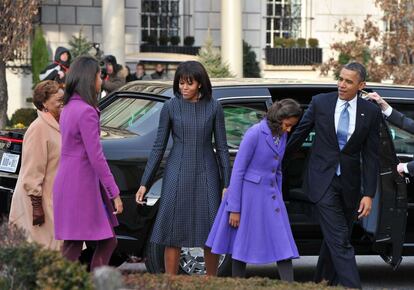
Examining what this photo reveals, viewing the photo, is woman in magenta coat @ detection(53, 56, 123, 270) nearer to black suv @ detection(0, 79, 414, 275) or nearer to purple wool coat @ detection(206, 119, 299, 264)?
purple wool coat @ detection(206, 119, 299, 264)

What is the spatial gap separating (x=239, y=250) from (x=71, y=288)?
325 cm

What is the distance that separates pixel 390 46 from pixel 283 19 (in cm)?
745

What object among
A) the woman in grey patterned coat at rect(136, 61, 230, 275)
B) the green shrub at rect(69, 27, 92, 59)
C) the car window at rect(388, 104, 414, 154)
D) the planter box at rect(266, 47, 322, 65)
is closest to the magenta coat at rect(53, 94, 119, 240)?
the woman in grey patterned coat at rect(136, 61, 230, 275)

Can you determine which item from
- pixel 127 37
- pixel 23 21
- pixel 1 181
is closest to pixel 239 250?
pixel 1 181

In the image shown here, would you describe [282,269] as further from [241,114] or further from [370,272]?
[370,272]

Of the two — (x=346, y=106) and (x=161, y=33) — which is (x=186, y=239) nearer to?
(x=346, y=106)

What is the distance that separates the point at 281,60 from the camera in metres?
28.4

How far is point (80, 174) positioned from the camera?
7516mm

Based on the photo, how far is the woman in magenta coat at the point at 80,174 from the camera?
7.47 meters

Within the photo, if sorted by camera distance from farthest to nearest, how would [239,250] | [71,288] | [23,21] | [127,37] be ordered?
[127,37], [23,21], [239,250], [71,288]

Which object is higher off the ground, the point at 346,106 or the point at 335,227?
the point at 346,106

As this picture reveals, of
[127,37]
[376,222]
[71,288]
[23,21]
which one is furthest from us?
[127,37]

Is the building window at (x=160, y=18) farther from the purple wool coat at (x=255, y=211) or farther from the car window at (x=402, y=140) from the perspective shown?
the purple wool coat at (x=255, y=211)

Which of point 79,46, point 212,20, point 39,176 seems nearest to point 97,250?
point 39,176
